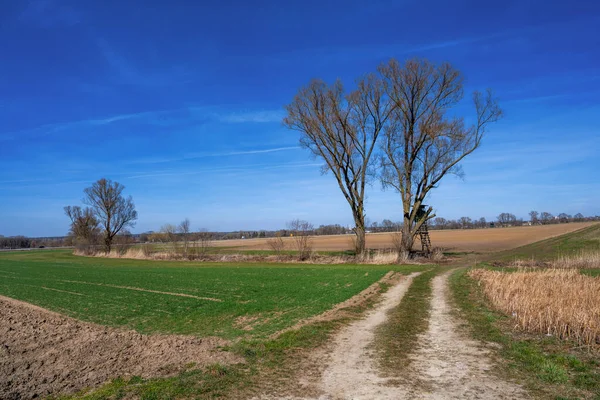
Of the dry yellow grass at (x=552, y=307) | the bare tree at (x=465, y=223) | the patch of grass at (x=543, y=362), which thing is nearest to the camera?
the patch of grass at (x=543, y=362)

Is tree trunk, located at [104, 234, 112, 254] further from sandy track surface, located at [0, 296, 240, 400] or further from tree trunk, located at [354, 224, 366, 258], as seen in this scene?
sandy track surface, located at [0, 296, 240, 400]

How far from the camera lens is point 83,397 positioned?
655 cm

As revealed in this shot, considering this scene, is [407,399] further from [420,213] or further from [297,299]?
[420,213]

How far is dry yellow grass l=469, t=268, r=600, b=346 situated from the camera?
30.6 feet

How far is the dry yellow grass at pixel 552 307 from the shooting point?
9336 millimetres

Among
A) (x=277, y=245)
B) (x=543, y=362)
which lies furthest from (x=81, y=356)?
(x=277, y=245)

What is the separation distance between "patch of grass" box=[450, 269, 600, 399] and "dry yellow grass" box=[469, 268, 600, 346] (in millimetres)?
476

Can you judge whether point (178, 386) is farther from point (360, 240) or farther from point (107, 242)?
point (107, 242)

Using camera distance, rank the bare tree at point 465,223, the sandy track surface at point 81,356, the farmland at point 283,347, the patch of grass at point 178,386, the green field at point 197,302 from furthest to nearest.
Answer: the bare tree at point 465,223
the green field at point 197,302
the sandy track surface at point 81,356
the farmland at point 283,347
the patch of grass at point 178,386

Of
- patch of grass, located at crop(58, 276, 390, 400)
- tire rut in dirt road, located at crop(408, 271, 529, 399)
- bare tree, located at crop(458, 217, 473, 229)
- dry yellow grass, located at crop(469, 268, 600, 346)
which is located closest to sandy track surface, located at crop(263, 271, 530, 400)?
tire rut in dirt road, located at crop(408, 271, 529, 399)

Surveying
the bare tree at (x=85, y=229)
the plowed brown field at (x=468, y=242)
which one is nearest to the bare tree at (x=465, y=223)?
the plowed brown field at (x=468, y=242)

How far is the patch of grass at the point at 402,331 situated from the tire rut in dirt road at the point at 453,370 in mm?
248

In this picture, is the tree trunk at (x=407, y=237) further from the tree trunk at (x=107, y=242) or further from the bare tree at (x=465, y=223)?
the bare tree at (x=465, y=223)

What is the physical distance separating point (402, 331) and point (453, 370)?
312 centimetres
